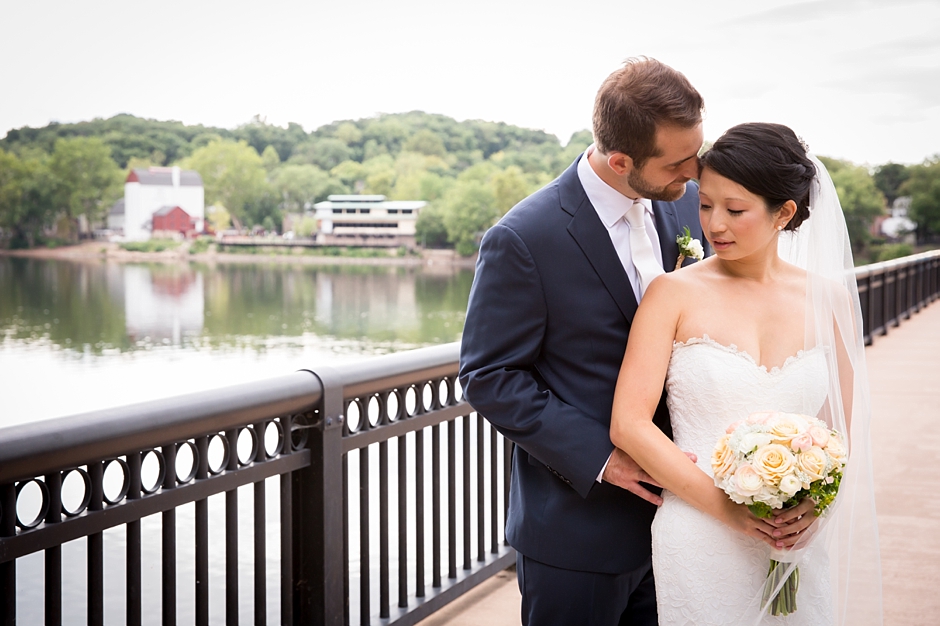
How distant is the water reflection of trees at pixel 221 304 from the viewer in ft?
146

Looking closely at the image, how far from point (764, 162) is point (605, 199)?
0.34 metres

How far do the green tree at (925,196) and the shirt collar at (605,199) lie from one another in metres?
64.3

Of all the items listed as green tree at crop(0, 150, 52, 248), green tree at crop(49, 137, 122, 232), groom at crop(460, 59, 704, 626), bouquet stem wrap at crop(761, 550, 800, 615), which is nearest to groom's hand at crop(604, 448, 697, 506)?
groom at crop(460, 59, 704, 626)

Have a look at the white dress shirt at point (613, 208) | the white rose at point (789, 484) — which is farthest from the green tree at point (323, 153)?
the white rose at point (789, 484)

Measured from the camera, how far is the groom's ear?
1.81 metres

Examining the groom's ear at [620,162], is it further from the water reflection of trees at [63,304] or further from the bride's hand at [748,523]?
the water reflection of trees at [63,304]

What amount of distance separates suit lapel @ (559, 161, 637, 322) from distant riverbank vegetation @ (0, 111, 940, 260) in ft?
171

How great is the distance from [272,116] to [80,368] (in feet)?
161

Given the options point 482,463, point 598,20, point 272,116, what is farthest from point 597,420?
point 598,20

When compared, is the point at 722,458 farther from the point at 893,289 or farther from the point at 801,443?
the point at 893,289

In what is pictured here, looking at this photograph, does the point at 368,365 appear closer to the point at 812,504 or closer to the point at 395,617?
the point at 395,617

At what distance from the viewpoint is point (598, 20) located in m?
107

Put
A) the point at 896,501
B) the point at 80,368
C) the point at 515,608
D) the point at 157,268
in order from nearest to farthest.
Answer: the point at 515,608
the point at 896,501
the point at 80,368
the point at 157,268

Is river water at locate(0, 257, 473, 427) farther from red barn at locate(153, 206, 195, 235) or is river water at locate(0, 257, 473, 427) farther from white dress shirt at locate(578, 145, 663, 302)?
white dress shirt at locate(578, 145, 663, 302)
